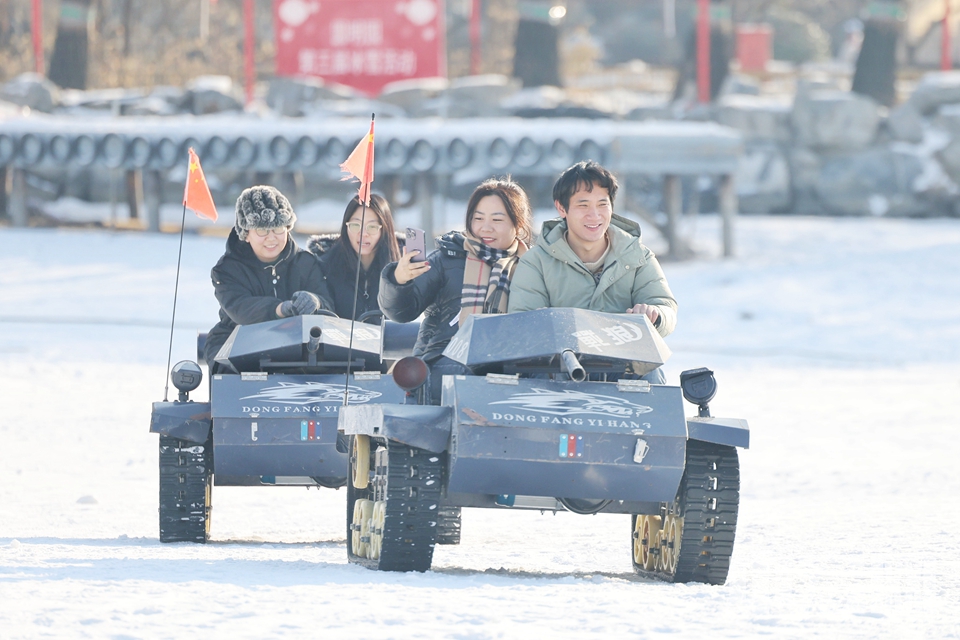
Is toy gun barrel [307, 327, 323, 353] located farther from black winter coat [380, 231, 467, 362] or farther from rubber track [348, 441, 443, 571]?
rubber track [348, 441, 443, 571]

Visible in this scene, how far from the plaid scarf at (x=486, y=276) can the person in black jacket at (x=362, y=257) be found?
57.7 inches

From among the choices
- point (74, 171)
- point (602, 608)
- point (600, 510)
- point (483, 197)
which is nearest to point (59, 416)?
point (483, 197)

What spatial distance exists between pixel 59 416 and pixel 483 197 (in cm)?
588

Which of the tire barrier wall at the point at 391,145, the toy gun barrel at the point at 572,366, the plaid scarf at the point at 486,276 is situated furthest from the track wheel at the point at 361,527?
the tire barrier wall at the point at 391,145

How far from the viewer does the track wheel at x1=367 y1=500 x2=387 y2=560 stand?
6.23 m

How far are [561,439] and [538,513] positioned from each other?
3.90 m

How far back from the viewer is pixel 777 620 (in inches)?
205

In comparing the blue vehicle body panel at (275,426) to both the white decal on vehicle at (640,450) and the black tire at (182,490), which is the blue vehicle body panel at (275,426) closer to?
the black tire at (182,490)

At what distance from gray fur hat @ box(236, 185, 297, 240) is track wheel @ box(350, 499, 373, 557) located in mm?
1714

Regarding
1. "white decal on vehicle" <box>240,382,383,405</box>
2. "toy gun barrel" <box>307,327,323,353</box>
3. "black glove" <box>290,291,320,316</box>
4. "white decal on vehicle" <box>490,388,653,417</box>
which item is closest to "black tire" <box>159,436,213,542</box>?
"white decal on vehicle" <box>240,382,383,405</box>

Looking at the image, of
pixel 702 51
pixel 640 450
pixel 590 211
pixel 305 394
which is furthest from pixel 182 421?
pixel 702 51

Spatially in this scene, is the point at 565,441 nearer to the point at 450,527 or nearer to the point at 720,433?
the point at 720,433

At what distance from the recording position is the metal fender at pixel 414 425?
5.88 metres

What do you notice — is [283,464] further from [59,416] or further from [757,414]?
[757,414]
